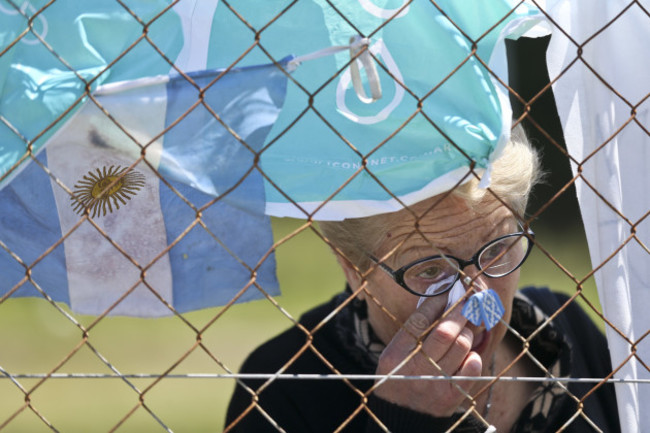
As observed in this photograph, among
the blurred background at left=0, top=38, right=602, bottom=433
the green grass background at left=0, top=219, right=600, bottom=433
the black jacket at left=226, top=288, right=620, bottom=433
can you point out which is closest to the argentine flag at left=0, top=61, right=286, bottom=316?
the black jacket at left=226, top=288, right=620, bottom=433

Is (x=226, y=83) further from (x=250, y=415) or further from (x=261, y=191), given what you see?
(x=250, y=415)

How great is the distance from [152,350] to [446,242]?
12.8ft

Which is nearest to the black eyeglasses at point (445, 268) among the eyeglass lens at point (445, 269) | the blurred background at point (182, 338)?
the eyeglass lens at point (445, 269)

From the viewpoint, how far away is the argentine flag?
167cm

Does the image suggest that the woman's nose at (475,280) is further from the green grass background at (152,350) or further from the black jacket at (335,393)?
the green grass background at (152,350)

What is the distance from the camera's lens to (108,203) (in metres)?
1.84

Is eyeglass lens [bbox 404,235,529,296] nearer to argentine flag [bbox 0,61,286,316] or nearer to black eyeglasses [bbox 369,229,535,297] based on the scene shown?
black eyeglasses [bbox 369,229,535,297]

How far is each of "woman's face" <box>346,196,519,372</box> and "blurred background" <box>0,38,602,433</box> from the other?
1920 mm

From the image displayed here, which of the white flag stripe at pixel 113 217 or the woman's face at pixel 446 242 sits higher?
the white flag stripe at pixel 113 217

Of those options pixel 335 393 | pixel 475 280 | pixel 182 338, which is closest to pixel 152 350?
pixel 182 338

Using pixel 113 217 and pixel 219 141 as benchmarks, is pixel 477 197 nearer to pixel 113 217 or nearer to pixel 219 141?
pixel 219 141

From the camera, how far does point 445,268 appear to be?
79.6 inches

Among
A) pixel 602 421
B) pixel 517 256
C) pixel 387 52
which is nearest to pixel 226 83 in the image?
pixel 387 52

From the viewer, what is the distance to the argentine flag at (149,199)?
167 centimetres
